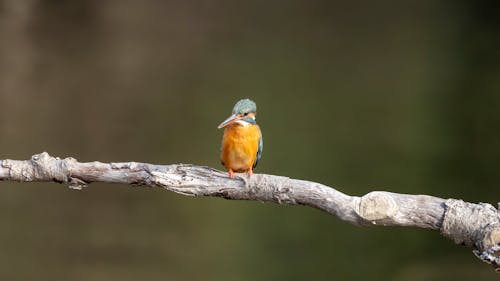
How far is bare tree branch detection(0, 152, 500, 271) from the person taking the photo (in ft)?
5.79

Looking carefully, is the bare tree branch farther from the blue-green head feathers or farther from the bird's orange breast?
the blue-green head feathers

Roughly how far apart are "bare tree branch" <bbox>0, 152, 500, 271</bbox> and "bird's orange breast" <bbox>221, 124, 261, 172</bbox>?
5 cm

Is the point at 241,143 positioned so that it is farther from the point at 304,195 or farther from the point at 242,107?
the point at 304,195

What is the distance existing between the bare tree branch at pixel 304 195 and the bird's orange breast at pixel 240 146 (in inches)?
1.9

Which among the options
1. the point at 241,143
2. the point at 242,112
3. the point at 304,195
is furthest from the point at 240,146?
the point at 304,195

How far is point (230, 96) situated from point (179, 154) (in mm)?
439

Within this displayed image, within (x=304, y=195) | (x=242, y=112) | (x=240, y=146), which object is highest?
(x=242, y=112)

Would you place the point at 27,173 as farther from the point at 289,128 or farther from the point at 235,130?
the point at 289,128

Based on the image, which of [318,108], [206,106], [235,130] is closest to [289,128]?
[318,108]

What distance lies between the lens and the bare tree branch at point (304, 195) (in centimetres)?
176

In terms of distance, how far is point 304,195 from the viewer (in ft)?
6.24

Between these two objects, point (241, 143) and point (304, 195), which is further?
point (241, 143)

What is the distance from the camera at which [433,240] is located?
3.26 meters

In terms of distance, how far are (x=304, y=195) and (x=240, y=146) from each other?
29 centimetres
